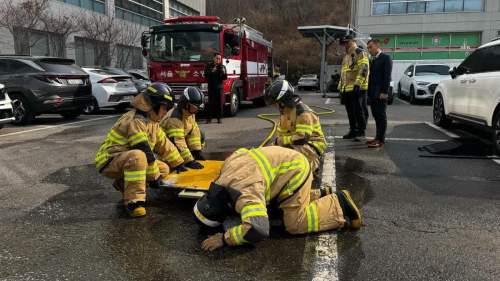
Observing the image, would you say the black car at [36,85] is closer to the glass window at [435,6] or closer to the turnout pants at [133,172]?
the turnout pants at [133,172]

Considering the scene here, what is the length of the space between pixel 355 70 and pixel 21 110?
7.92 metres

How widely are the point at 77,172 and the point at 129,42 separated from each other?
96.2ft

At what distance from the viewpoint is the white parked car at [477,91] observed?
6.87 meters

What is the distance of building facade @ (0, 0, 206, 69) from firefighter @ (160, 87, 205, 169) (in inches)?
775

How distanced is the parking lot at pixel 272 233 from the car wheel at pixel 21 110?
453 cm

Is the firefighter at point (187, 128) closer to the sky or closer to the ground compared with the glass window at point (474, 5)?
closer to the ground

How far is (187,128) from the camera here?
5.55 m

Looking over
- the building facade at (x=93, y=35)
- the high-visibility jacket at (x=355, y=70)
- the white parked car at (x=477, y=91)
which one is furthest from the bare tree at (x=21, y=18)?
→ the white parked car at (x=477, y=91)

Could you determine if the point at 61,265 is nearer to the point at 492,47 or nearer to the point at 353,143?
the point at 353,143

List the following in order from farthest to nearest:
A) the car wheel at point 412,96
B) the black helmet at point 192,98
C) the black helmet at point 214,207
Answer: the car wheel at point 412,96, the black helmet at point 192,98, the black helmet at point 214,207

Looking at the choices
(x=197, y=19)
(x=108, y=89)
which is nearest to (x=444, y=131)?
(x=197, y=19)

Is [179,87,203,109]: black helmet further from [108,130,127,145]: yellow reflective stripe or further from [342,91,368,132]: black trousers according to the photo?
[342,91,368,132]: black trousers

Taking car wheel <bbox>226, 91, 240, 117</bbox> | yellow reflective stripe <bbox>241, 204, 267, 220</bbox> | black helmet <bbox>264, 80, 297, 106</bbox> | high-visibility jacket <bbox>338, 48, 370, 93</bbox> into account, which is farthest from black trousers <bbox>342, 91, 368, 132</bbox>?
yellow reflective stripe <bbox>241, 204, 267, 220</bbox>

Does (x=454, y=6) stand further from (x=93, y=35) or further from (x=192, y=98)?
(x=192, y=98)
